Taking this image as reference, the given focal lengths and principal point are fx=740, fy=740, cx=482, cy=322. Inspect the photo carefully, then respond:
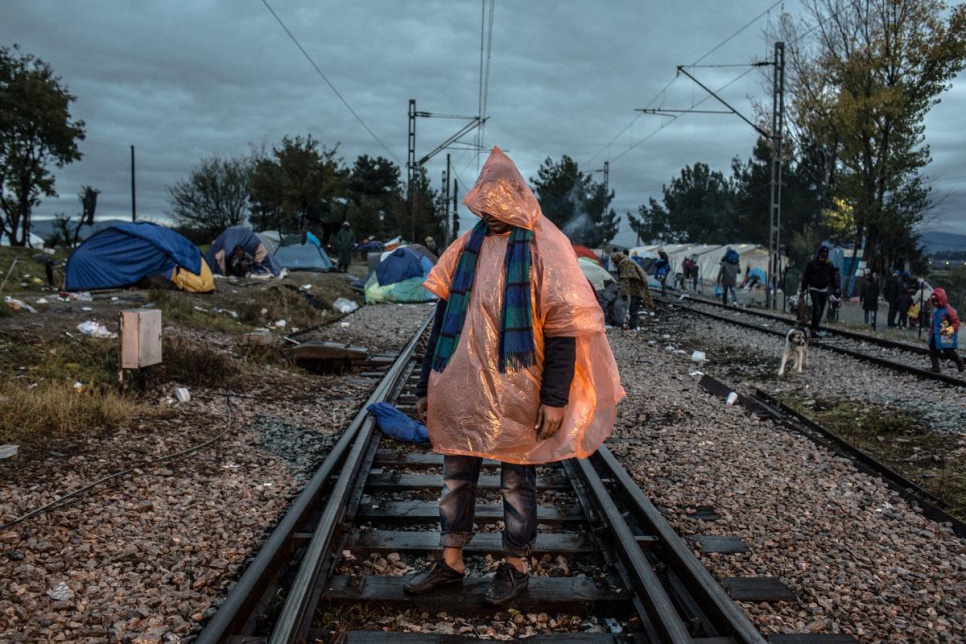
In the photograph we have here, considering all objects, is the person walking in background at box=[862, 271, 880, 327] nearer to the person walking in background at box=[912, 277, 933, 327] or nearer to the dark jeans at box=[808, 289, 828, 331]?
the person walking in background at box=[912, 277, 933, 327]

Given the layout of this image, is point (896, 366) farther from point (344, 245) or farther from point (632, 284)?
point (344, 245)

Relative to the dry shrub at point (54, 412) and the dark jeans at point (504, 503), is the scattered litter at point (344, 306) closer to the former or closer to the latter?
the dry shrub at point (54, 412)

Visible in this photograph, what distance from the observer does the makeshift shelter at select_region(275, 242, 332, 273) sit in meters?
27.1

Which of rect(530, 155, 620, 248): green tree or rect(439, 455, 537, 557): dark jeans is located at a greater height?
rect(530, 155, 620, 248): green tree

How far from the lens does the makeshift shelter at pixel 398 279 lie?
21750 millimetres

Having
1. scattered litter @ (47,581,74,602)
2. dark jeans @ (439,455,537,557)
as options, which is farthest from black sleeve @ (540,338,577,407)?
scattered litter @ (47,581,74,602)

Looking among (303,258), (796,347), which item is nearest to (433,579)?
(796,347)

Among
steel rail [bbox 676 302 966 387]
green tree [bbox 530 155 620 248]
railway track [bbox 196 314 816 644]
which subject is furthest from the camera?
green tree [bbox 530 155 620 248]

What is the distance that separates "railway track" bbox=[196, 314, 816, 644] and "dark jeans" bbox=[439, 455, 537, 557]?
0.25 metres

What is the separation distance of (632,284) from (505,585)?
1344 cm

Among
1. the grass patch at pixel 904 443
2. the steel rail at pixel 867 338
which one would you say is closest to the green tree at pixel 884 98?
the steel rail at pixel 867 338

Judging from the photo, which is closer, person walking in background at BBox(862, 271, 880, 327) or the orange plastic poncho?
the orange plastic poncho

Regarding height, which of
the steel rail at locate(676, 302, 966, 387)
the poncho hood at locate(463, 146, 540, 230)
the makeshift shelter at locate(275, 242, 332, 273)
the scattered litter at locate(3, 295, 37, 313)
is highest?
the makeshift shelter at locate(275, 242, 332, 273)

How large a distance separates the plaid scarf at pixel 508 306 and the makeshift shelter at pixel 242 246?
20315 mm
